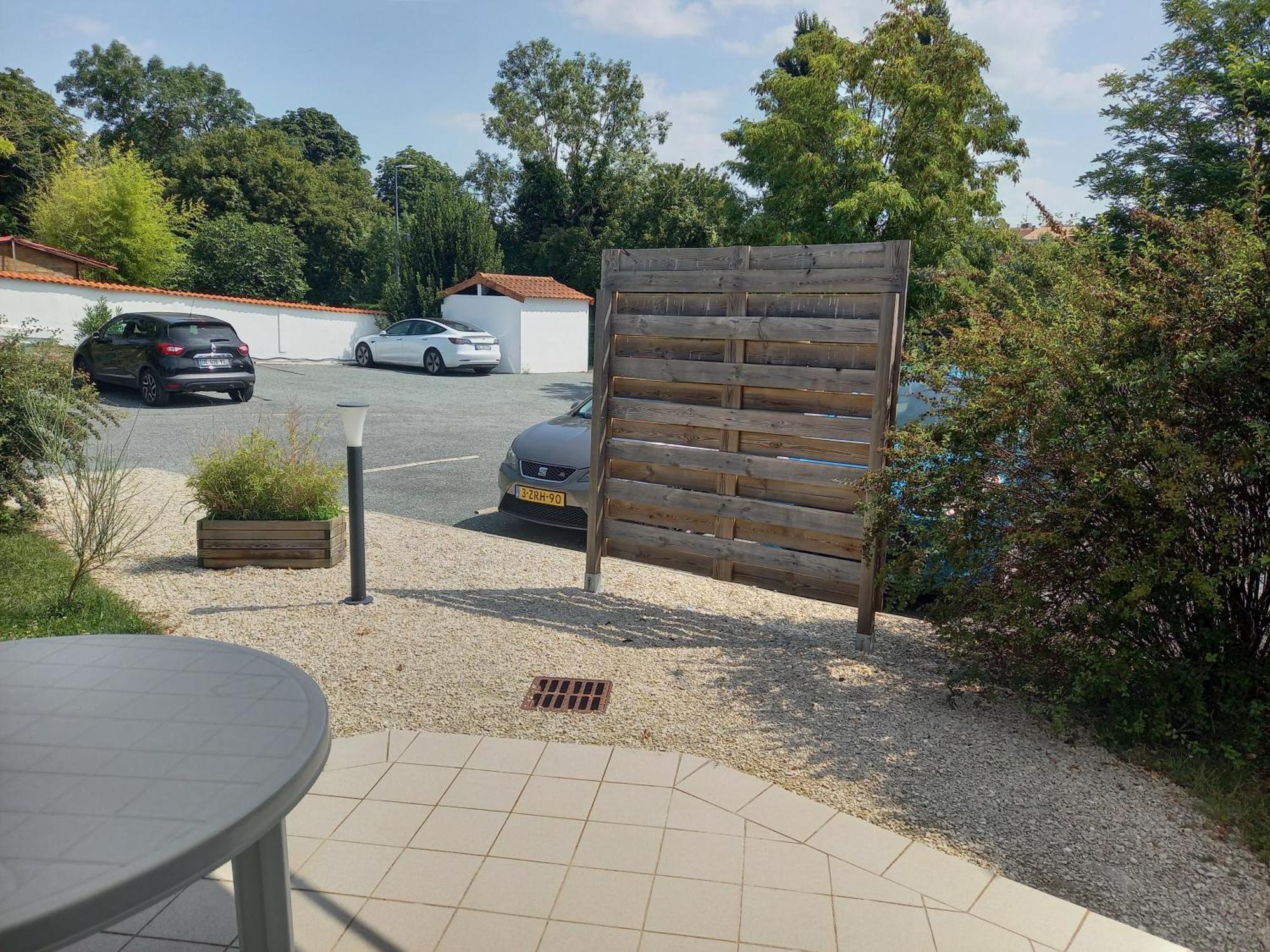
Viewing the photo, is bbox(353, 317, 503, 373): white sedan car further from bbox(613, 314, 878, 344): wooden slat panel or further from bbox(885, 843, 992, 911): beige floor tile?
bbox(885, 843, 992, 911): beige floor tile

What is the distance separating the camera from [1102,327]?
435cm

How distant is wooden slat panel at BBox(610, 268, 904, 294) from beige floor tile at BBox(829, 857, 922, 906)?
10.5ft

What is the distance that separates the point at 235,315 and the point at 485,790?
26.7 metres

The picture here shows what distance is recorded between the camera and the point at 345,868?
3.08 m

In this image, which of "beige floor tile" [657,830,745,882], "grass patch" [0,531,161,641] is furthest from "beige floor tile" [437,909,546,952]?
"grass patch" [0,531,161,641]

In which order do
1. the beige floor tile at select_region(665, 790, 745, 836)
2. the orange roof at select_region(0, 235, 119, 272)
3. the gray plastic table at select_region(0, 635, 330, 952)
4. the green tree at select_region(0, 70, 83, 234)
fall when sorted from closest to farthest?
1. the gray plastic table at select_region(0, 635, 330, 952)
2. the beige floor tile at select_region(665, 790, 745, 836)
3. the orange roof at select_region(0, 235, 119, 272)
4. the green tree at select_region(0, 70, 83, 234)

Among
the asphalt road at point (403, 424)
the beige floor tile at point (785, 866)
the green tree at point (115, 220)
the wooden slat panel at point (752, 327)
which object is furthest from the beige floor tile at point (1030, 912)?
the green tree at point (115, 220)

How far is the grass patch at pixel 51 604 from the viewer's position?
527 cm

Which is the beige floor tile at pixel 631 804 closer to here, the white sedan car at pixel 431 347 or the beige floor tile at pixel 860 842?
the beige floor tile at pixel 860 842

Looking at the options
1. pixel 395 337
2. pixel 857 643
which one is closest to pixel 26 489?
pixel 857 643

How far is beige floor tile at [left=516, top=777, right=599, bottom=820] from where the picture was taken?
3.46 m

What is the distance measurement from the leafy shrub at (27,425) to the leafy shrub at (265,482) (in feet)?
2.99

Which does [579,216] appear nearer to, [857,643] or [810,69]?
[810,69]

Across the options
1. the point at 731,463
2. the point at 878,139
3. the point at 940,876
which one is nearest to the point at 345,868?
the point at 940,876
